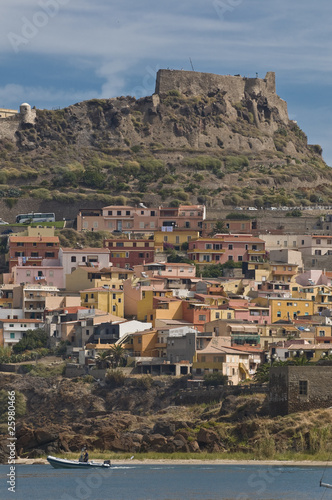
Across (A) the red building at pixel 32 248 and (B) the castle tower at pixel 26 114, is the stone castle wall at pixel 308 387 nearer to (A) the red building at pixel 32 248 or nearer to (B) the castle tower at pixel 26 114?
(A) the red building at pixel 32 248

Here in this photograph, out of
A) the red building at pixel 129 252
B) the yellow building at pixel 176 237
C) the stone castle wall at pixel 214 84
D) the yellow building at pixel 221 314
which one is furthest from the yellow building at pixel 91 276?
the stone castle wall at pixel 214 84

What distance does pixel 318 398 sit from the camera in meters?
58.8

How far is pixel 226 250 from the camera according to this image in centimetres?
10512

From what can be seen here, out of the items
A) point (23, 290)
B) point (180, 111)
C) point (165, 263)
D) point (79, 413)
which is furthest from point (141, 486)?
point (180, 111)

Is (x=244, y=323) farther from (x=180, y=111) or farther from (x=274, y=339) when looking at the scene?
(x=180, y=111)

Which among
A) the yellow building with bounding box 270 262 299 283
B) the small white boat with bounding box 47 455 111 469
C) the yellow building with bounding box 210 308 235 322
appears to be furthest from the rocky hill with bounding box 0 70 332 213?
the small white boat with bounding box 47 455 111 469

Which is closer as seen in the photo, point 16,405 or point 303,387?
point 303,387

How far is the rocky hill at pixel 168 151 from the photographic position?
121250mm

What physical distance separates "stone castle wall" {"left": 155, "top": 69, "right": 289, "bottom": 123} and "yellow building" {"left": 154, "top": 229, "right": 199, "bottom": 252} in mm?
27954

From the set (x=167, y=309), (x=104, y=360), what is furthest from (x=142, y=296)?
(x=104, y=360)

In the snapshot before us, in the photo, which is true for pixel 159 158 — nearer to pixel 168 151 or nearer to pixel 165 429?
pixel 168 151

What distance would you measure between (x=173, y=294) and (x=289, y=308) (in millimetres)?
7758

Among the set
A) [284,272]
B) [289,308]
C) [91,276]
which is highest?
[284,272]

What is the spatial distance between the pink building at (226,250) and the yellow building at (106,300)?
48.3 ft
